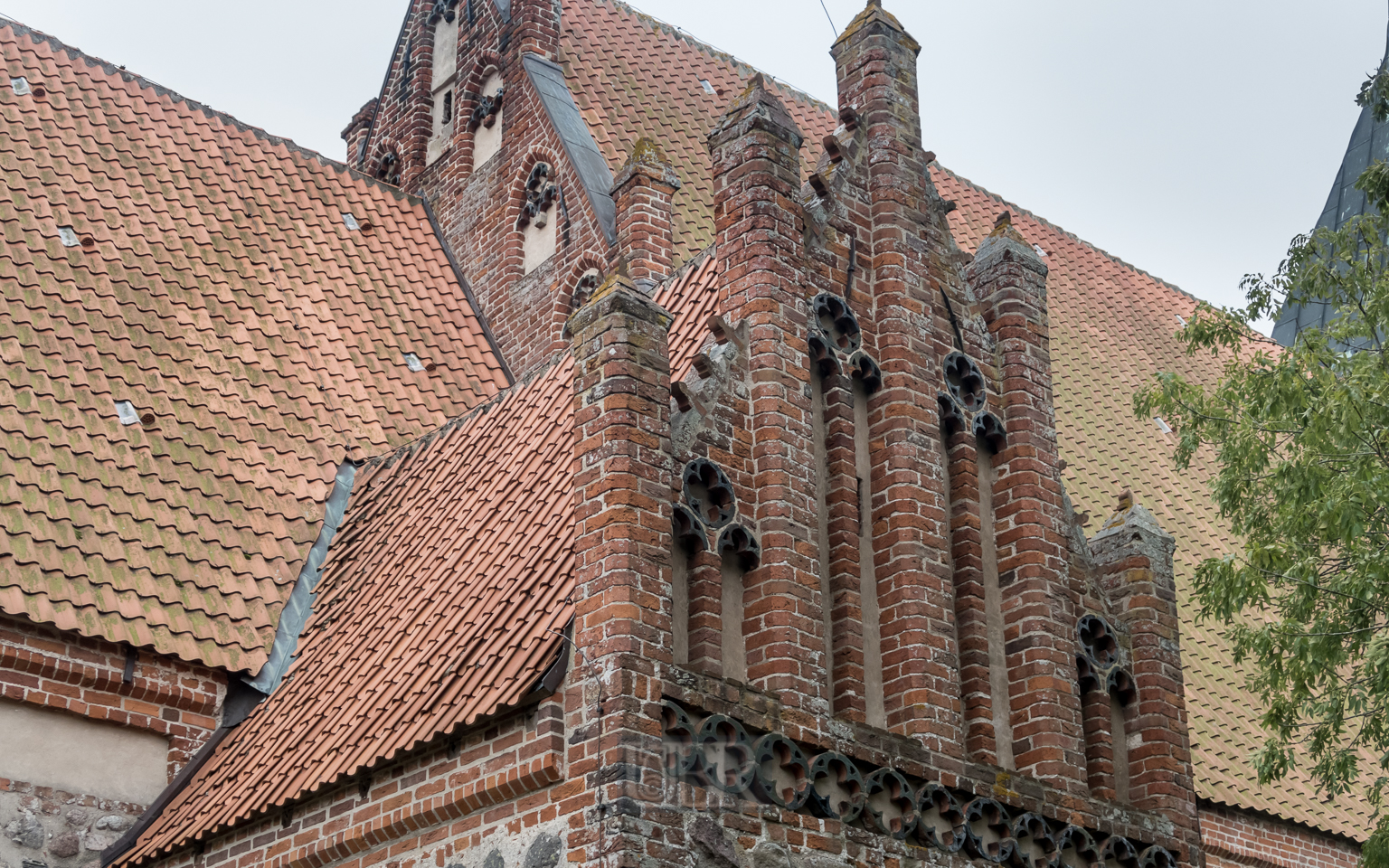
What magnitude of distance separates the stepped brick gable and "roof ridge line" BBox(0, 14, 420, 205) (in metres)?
0.16

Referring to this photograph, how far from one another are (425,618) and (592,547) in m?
1.90

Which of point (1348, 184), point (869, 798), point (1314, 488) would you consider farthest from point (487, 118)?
point (1348, 184)

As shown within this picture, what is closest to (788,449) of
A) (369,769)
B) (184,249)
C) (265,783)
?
(369,769)

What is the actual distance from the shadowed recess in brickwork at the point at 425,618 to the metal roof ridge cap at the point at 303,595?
0.10 metres

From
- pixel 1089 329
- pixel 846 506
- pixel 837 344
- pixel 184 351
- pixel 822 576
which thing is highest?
pixel 1089 329

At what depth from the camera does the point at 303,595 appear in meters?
10.1

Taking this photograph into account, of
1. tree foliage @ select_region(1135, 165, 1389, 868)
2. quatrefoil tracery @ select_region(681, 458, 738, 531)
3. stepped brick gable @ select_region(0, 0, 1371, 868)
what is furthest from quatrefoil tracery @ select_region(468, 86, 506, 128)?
quatrefoil tracery @ select_region(681, 458, 738, 531)

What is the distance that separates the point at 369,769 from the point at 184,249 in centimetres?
680

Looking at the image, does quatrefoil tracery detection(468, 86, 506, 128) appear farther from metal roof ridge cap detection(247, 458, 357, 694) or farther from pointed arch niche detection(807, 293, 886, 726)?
pointed arch niche detection(807, 293, 886, 726)

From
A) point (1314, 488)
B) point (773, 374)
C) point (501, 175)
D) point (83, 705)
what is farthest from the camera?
point (501, 175)

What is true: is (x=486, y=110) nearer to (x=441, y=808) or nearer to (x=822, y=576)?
(x=822, y=576)

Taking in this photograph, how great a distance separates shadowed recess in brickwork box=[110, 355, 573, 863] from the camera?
23.7ft

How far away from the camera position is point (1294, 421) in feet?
31.4

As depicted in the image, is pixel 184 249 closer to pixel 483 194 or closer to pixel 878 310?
pixel 483 194
